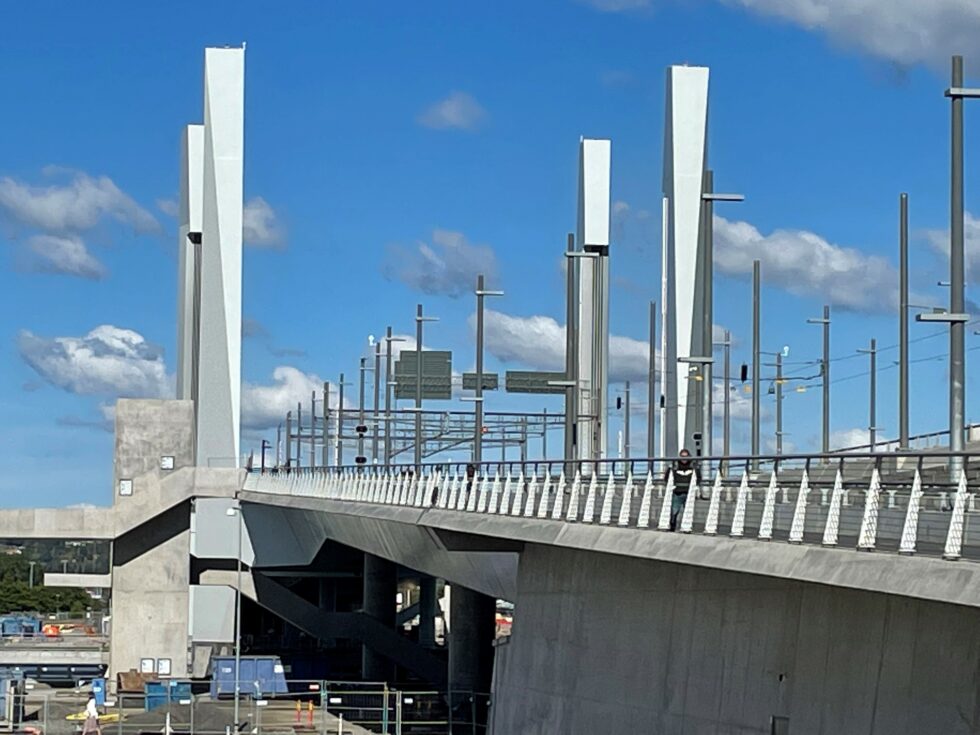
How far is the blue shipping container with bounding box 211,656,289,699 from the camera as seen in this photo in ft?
204

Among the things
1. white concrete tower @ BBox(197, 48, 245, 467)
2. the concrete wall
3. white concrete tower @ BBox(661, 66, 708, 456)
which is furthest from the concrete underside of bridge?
white concrete tower @ BBox(197, 48, 245, 467)

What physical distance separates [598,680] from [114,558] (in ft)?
152

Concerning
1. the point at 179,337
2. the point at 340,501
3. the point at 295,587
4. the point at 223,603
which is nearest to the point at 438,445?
the point at 295,587

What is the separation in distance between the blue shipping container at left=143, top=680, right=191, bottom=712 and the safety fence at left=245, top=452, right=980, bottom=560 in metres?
12.3

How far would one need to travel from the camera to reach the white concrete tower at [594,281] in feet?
197

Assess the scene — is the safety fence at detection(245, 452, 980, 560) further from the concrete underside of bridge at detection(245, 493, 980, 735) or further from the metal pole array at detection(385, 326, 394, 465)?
the metal pole array at detection(385, 326, 394, 465)

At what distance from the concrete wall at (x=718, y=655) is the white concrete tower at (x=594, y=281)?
24.6 metres

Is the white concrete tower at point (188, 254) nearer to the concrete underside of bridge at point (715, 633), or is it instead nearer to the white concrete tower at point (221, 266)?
the white concrete tower at point (221, 266)

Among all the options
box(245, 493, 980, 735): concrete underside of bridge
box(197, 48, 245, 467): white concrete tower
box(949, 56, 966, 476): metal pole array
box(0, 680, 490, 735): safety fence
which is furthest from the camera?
box(197, 48, 245, 467): white concrete tower

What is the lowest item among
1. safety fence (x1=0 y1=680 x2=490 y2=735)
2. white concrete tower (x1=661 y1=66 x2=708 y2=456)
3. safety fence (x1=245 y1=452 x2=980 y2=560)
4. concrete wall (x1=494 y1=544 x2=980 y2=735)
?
safety fence (x1=0 y1=680 x2=490 y2=735)

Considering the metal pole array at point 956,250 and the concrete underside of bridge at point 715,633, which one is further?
the metal pole array at point 956,250

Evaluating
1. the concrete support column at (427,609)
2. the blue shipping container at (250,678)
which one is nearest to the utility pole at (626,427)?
the concrete support column at (427,609)

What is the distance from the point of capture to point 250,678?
6347cm

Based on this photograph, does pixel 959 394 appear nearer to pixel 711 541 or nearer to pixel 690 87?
pixel 711 541
